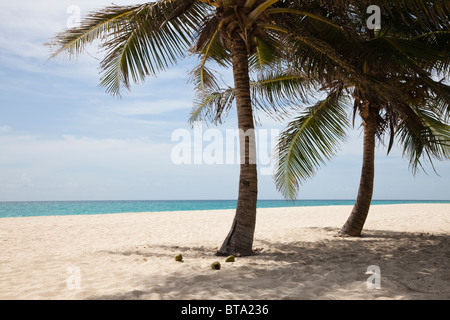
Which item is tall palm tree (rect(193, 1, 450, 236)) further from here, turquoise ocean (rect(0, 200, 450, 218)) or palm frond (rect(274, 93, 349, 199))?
turquoise ocean (rect(0, 200, 450, 218))

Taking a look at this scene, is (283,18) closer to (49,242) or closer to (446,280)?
(446,280)

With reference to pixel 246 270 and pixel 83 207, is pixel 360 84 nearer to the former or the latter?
pixel 246 270

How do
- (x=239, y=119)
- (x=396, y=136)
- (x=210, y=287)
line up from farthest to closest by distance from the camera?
(x=396, y=136)
(x=239, y=119)
(x=210, y=287)

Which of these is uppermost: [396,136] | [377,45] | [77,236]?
[377,45]

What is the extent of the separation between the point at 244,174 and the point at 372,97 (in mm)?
3181

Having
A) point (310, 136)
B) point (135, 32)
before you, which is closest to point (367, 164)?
point (310, 136)

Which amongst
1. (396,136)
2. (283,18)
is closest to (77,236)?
(283,18)

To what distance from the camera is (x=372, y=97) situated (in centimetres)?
722

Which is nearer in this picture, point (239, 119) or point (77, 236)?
point (239, 119)

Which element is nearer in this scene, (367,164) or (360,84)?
(360,84)

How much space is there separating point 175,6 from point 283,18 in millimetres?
1843

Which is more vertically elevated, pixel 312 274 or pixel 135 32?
pixel 135 32

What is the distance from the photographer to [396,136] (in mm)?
8195
